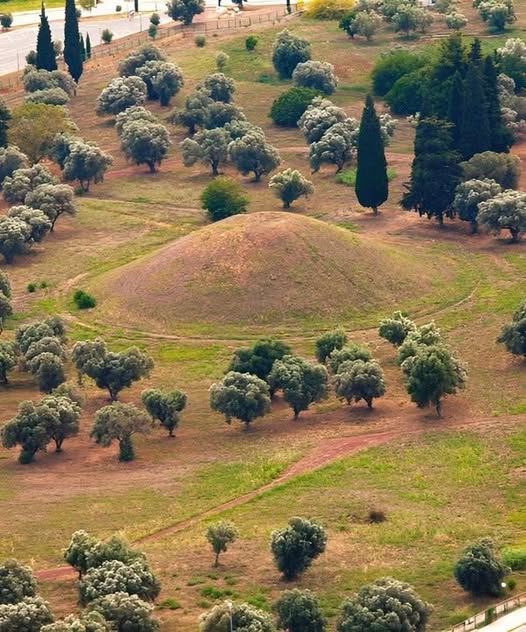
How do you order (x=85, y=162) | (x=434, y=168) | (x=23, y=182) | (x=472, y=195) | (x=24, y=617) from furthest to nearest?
(x=85, y=162) < (x=23, y=182) < (x=434, y=168) < (x=472, y=195) < (x=24, y=617)

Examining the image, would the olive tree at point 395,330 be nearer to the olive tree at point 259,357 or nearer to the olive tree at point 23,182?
the olive tree at point 259,357

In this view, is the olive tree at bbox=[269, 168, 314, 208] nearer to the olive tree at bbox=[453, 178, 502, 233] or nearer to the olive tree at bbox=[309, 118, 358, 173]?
the olive tree at bbox=[309, 118, 358, 173]

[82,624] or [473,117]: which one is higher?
[473,117]

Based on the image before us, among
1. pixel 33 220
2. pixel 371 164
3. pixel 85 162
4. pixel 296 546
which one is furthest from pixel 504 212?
pixel 296 546

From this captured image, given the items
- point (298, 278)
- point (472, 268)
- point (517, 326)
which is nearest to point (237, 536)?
point (517, 326)

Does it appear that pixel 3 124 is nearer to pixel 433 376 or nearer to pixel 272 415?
pixel 272 415

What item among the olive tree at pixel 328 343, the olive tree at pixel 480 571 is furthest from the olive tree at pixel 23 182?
the olive tree at pixel 480 571

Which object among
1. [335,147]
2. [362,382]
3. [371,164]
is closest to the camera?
[362,382]

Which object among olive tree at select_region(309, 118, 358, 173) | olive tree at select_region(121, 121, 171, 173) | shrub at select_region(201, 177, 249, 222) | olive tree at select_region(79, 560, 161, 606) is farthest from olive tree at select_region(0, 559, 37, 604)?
olive tree at select_region(121, 121, 171, 173)
